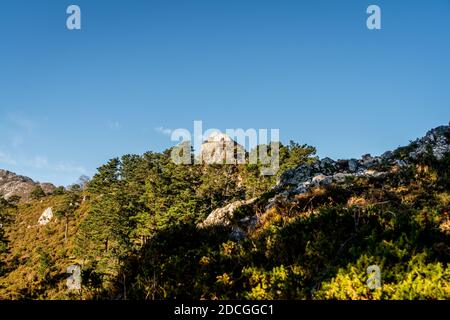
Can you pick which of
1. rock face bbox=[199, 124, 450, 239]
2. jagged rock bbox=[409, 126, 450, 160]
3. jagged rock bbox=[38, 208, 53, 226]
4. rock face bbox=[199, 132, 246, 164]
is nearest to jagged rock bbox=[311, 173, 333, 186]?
rock face bbox=[199, 124, 450, 239]

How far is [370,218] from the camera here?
8945 mm

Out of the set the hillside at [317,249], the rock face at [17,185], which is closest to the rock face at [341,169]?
the hillside at [317,249]

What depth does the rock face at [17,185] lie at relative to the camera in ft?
484

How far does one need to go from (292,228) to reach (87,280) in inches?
218

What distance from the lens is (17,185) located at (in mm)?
157500

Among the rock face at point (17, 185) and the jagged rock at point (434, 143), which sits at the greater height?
the rock face at point (17, 185)

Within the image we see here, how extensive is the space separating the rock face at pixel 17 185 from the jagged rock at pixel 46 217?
67.9 m

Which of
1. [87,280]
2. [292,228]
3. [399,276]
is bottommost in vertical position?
[87,280]

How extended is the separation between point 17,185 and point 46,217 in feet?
304

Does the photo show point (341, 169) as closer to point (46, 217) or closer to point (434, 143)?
point (434, 143)

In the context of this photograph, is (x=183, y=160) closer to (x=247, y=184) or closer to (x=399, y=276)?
(x=247, y=184)

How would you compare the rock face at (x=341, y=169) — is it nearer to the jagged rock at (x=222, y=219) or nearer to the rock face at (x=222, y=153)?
the jagged rock at (x=222, y=219)

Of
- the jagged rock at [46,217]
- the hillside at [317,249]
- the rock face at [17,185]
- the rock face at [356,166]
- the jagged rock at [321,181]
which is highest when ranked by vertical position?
the rock face at [17,185]
